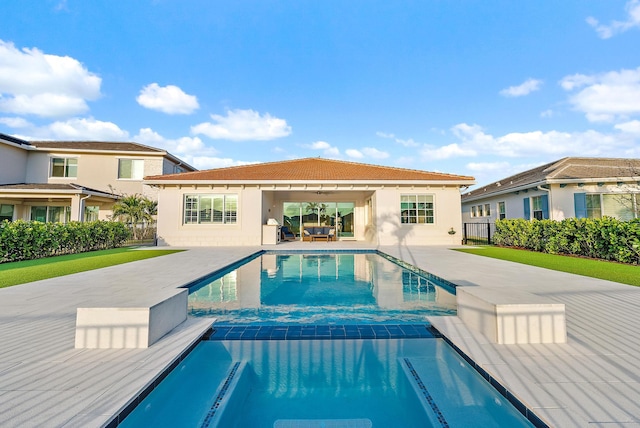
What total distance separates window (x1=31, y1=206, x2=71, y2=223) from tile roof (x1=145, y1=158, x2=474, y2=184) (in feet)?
26.9

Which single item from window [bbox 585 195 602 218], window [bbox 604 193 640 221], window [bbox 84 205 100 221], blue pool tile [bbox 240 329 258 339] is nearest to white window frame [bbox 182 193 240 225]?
window [bbox 84 205 100 221]

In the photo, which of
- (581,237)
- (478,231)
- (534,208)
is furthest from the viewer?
(478,231)

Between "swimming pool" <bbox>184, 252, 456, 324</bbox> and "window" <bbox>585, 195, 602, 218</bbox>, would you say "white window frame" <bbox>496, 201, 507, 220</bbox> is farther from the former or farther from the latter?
"swimming pool" <bbox>184, 252, 456, 324</bbox>

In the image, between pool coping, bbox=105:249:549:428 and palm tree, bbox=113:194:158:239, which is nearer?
pool coping, bbox=105:249:549:428

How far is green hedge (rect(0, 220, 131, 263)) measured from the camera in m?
9.02

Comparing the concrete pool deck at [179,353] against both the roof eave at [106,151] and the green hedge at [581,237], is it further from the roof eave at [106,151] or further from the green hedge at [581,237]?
the roof eave at [106,151]

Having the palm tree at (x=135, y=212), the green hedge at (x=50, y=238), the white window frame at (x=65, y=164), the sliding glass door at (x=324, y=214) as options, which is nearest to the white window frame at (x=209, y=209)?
the green hedge at (x=50, y=238)

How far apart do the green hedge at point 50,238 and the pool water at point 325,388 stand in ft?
33.6

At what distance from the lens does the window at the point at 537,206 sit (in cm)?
1416

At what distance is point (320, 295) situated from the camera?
5.59 meters

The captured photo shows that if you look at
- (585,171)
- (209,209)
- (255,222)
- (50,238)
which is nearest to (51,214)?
(50,238)

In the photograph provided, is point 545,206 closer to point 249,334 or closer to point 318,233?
point 318,233

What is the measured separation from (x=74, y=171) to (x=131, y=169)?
3336mm

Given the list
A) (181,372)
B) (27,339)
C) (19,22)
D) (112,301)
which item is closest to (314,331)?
(181,372)
